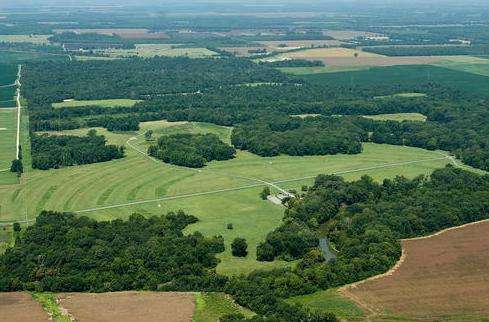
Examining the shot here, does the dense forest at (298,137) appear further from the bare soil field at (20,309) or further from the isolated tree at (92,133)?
the bare soil field at (20,309)

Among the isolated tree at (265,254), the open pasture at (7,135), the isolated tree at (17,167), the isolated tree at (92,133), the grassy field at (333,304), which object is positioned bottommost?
the open pasture at (7,135)

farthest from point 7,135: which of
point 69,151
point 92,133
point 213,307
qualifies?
point 213,307

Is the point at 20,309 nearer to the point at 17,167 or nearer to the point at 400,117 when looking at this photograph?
the point at 17,167

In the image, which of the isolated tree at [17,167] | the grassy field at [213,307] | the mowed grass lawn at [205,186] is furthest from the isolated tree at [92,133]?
the grassy field at [213,307]

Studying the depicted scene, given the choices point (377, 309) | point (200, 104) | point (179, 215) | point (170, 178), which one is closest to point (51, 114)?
point (200, 104)

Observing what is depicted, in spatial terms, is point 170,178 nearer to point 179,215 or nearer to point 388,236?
point 179,215
